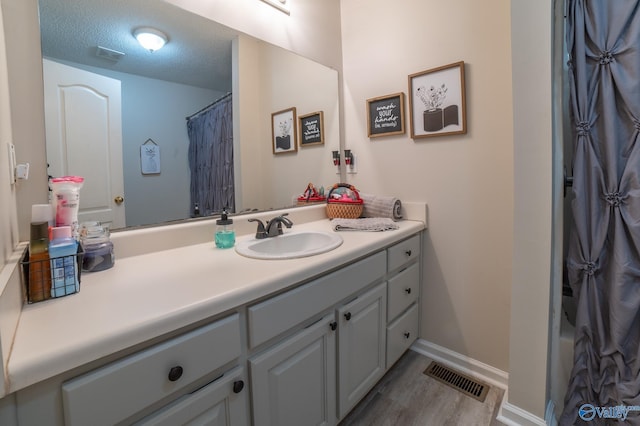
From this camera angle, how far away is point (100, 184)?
1071 millimetres

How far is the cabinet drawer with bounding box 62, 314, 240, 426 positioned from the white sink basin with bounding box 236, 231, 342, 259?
17.4 inches

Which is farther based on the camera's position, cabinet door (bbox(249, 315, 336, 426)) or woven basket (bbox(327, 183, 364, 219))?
woven basket (bbox(327, 183, 364, 219))

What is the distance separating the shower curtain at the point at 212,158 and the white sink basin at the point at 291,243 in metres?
0.26

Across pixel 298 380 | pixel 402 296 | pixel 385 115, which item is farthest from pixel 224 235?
pixel 385 115

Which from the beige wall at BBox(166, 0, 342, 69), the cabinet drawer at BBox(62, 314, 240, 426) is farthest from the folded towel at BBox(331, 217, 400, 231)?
the beige wall at BBox(166, 0, 342, 69)

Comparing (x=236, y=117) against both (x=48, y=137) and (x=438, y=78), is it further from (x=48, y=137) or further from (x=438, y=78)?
(x=438, y=78)

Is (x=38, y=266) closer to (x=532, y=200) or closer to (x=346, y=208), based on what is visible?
(x=346, y=208)

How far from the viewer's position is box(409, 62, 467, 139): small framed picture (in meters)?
1.51

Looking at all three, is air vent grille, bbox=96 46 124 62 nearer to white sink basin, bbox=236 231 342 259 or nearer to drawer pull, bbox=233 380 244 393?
white sink basin, bbox=236 231 342 259

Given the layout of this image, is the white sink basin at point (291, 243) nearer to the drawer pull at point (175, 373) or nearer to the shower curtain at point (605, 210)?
the drawer pull at point (175, 373)

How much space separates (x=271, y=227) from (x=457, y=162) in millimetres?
1044

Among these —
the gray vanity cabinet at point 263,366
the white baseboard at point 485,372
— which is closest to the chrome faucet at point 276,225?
the gray vanity cabinet at point 263,366

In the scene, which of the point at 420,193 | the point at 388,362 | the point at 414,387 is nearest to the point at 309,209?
the point at 420,193

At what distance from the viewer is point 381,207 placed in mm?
1729
